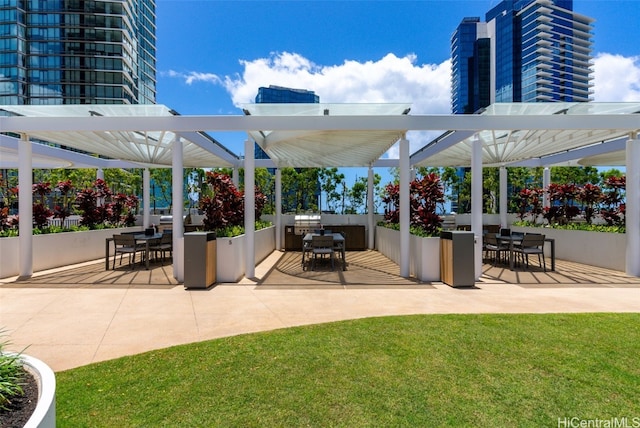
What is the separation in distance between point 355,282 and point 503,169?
8428 mm

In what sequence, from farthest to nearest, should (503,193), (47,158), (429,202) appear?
(503,193) < (47,158) < (429,202)

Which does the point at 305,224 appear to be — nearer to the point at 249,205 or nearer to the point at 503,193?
the point at 249,205

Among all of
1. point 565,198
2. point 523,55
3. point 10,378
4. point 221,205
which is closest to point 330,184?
point 565,198

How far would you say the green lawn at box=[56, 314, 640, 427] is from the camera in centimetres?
216

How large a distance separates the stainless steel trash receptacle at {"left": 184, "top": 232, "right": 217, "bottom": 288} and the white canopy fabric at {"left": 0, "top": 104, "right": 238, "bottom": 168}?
2.33 m

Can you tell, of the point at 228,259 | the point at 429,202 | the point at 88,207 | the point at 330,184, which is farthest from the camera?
the point at 330,184

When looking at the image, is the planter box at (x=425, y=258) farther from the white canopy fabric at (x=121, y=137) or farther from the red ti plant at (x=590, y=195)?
the red ti plant at (x=590, y=195)

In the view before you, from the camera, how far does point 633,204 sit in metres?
6.68

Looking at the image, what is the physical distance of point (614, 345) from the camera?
3195 mm

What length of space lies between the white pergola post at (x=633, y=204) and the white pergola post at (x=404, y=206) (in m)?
4.67

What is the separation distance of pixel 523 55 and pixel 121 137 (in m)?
90.9

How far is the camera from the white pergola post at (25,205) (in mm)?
6715

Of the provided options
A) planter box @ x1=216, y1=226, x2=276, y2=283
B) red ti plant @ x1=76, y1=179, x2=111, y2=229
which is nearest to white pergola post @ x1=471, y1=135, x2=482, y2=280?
planter box @ x1=216, y1=226, x2=276, y2=283

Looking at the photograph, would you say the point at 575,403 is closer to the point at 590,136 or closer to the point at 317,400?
the point at 317,400
